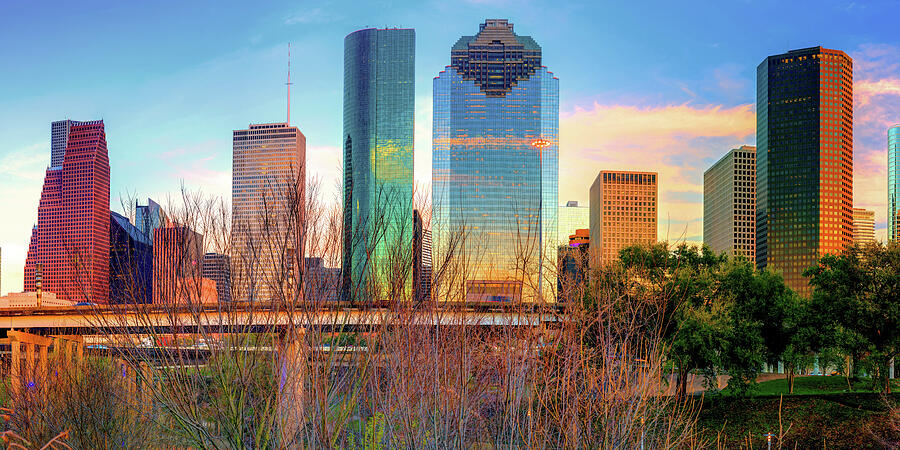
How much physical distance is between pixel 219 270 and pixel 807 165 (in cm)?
20684

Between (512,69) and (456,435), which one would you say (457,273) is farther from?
(512,69)

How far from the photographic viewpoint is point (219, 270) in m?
13.6

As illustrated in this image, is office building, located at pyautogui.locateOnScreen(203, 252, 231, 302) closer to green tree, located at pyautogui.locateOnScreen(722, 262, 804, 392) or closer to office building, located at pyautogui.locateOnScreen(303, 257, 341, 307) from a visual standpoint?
office building, located at pyautogui.locateOnScreen(303, 257, 341, 307)

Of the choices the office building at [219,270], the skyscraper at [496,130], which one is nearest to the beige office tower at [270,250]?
the office building at [219,270]

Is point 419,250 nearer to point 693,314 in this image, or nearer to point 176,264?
point 176,264

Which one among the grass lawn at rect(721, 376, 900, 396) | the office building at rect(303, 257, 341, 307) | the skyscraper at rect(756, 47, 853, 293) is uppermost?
the skyscraper at rect(756, 47, 853, 293)

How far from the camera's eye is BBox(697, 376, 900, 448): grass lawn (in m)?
34.5

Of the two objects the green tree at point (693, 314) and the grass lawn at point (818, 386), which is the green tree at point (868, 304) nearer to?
the grass lawn at point (818, 386)

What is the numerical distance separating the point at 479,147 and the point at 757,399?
14135cm

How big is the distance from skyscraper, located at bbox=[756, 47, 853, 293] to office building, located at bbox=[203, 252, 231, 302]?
19500 centimetres

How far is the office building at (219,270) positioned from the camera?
13484 mm

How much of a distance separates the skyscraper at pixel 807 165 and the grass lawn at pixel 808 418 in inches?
6281

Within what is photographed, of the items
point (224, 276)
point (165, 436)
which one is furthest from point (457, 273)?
point (165, 436)

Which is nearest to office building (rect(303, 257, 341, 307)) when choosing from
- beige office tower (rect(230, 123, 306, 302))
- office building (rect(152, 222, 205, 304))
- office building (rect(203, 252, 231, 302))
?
beige office tower (rect(230, 123, 306, 302))
